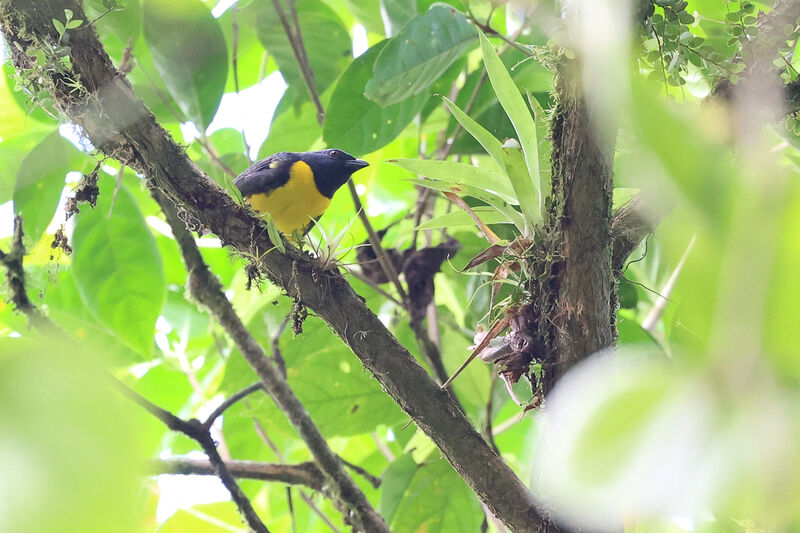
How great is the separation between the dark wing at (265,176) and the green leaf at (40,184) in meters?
0.67

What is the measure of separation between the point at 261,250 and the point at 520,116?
0.48 m

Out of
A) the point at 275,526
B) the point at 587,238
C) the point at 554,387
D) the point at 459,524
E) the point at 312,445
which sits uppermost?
the point at 587,238

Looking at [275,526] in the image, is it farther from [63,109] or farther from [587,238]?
[587,238]

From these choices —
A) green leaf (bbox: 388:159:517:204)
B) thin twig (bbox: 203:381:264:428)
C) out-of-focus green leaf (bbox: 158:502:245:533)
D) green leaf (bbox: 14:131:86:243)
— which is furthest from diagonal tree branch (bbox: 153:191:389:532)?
green leaf (bbox: 388:159:517:204)

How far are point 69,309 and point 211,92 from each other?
0.89 meters

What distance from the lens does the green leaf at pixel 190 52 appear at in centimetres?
169

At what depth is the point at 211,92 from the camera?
1815 millimetres

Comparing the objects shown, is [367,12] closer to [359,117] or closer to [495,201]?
[359,117]

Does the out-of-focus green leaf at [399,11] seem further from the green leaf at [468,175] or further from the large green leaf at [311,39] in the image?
the green leaf at [468,175]

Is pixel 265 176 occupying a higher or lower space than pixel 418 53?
lower

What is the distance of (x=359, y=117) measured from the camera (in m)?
1.79

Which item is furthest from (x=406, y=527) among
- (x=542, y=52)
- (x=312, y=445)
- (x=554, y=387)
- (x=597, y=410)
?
(x=597, y=410)

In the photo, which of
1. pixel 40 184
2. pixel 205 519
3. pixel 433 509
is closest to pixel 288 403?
pixel 205 519

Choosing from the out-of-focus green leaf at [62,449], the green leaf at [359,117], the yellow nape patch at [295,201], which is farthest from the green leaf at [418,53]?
the out-of-focus green leaf at [62,449]
